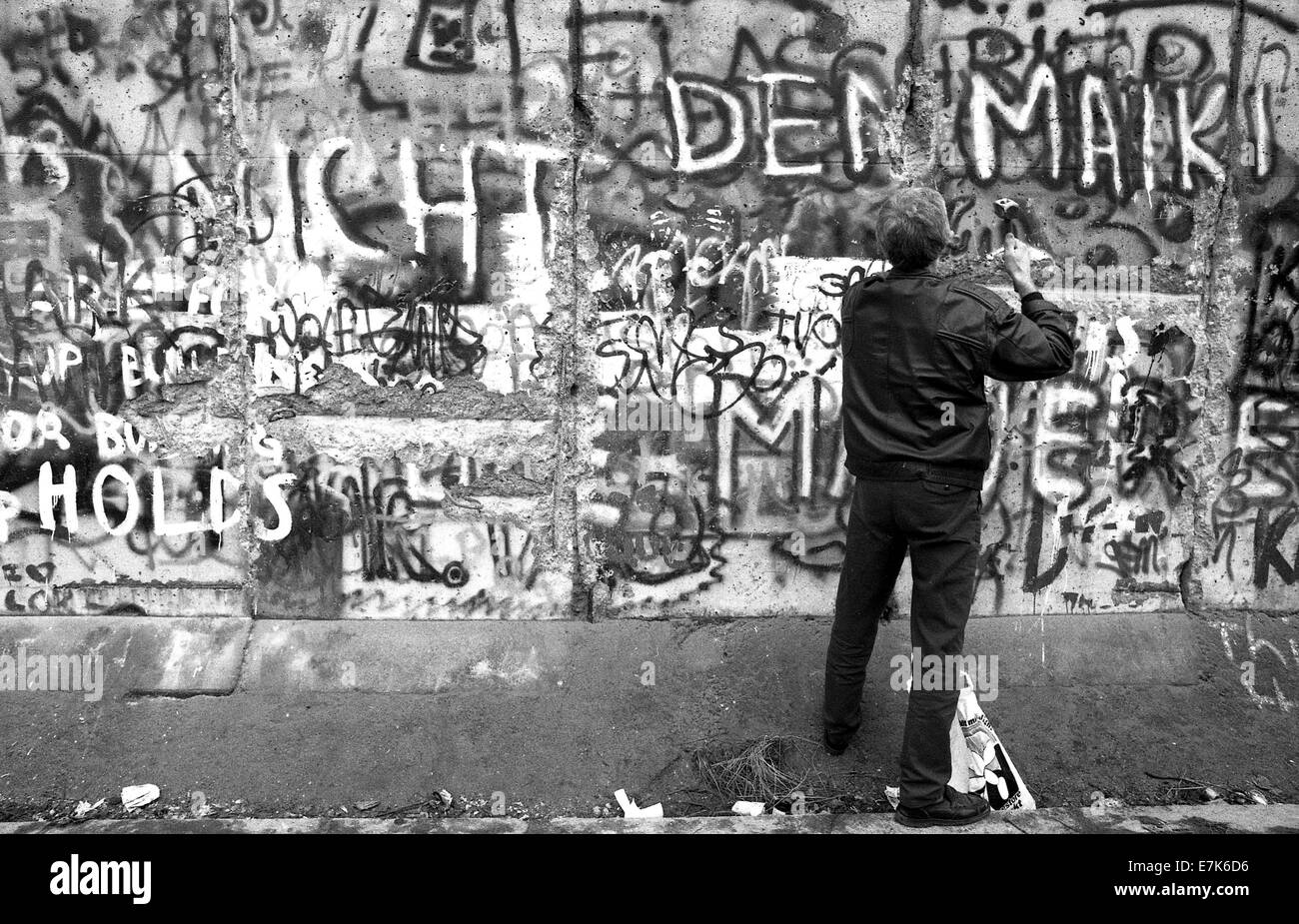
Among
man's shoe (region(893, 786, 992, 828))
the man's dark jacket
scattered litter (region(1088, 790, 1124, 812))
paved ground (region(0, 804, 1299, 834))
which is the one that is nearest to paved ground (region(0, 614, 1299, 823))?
scattered litter (region(1088, 790, 1124, 812))

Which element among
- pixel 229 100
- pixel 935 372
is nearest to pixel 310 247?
pixel 229 100

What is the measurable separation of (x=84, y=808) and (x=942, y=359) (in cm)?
363

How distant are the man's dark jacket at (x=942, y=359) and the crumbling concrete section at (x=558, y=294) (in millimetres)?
903

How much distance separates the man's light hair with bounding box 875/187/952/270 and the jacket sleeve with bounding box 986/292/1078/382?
32 cm

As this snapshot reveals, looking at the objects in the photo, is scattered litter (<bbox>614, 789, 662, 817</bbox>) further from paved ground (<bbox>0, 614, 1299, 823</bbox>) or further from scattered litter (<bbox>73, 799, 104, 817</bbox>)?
scattered litter (<bbox>73, 799, 104, 817</bbox>)

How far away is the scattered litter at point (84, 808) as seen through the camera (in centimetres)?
391

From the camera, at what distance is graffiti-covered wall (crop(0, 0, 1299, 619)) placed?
4.49 meters

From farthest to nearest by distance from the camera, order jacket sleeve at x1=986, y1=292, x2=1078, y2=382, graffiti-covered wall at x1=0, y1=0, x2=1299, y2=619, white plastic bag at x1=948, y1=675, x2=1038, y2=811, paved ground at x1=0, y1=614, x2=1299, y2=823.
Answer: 1. graffiti-covered wall at x1=0, y1=0, x2=1299, y2=619
2. paved ground at x1=0, y1=614, x2=1299, y2=823
3. white plastic bag at x1=948, y1=675, x2=1038, y2=811
4. jacket sleeve at x1=986, y1=292, x2=1078, y2=382

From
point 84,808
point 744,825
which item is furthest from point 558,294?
point 84,808

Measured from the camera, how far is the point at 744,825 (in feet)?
12.5

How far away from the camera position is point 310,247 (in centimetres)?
454

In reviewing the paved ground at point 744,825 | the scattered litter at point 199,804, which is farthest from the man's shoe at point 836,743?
the scattered litter at point 199,804

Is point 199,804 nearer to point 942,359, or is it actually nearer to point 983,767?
point 983,767

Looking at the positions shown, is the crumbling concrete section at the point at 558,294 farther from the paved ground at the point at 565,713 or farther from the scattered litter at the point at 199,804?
the scattered litter at the point at 199,804
